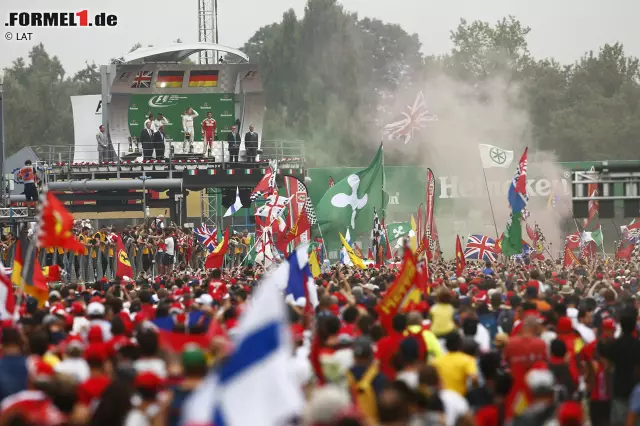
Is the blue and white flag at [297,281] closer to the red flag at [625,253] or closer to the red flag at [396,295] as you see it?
the red flag at [396,295]

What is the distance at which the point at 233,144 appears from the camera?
45.4 m

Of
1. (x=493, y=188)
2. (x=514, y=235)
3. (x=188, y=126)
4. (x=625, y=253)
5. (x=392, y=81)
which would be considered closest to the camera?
(x=514, y=235)

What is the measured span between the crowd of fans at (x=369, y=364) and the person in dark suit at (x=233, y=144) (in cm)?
2945

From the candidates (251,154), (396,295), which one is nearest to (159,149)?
(251,154)

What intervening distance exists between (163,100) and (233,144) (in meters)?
3.85

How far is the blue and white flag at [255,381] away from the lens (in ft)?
21.7

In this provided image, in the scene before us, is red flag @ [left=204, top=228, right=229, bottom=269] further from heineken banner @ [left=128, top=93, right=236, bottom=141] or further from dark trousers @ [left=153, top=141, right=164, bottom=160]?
heineken banner @ [left=128, top=93, right=236, bottom=141]

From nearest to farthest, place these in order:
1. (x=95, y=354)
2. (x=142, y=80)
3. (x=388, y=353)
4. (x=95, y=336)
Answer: (x=95, y=354) < (x=95, y=336) < (x=388, y=353) < (x=142, y=80)

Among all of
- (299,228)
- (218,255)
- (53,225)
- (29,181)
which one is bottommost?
(218,255)

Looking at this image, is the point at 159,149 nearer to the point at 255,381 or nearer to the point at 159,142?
the point at 159,142

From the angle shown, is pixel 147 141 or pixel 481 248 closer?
pixel 481 248

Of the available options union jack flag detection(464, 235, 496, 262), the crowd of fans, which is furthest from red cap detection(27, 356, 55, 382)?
union jack flag detection(464, 235, 496, 262)

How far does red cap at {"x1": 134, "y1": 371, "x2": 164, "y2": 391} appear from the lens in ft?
26.9

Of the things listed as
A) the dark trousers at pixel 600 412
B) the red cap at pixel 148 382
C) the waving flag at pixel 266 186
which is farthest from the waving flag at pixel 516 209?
the red cap at pixel 148 382
